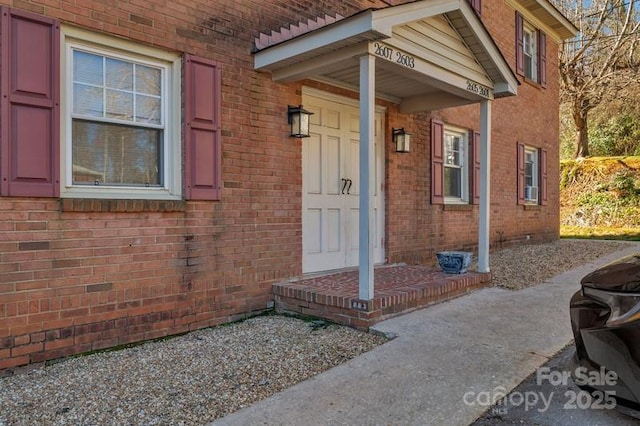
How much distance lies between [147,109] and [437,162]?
16.3 ft

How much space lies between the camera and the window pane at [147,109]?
13.8 feet

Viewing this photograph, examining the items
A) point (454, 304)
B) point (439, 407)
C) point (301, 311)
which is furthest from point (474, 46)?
point (439, 407)

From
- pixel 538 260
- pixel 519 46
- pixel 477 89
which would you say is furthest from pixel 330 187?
pixel 519 46

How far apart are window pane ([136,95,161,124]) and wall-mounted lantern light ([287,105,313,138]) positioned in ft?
5.09

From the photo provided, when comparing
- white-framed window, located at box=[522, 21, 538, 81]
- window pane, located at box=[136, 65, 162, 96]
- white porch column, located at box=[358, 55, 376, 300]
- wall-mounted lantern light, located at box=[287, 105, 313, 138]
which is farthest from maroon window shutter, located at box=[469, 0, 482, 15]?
window pane, located at box=[136, 65, 162, 96]

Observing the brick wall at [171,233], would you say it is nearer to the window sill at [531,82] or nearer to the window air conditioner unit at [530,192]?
the window sill at [531,82]

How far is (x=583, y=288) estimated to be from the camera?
2.53m

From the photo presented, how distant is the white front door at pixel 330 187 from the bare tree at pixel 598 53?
52.2 feet

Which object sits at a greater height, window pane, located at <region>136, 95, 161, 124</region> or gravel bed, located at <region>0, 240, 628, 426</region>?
window pane, located at <region>136, 95, 161, 124</region>

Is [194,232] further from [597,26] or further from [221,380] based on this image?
[597,26]

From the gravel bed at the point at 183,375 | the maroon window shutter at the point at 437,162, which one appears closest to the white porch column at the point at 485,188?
the maroon window shutter at the point at 437,162

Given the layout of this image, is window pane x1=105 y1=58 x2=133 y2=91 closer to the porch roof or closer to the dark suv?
the porch roof

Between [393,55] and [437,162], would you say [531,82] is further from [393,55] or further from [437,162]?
[393,55]

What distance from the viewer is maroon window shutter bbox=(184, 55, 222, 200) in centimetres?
438
